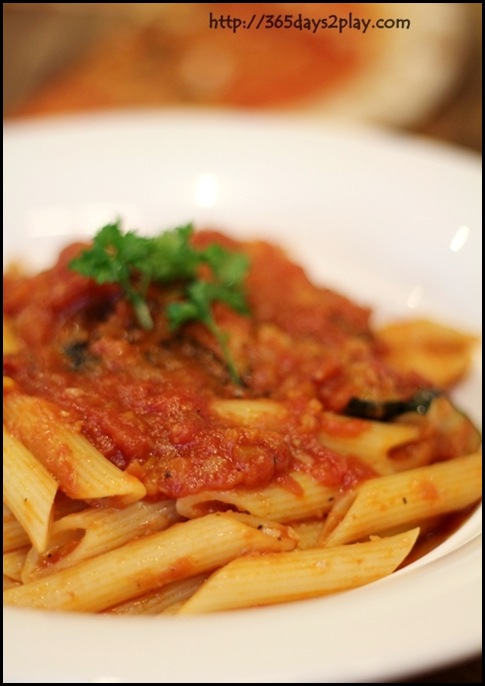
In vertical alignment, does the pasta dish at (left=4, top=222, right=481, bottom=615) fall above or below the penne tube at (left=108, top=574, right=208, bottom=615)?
above

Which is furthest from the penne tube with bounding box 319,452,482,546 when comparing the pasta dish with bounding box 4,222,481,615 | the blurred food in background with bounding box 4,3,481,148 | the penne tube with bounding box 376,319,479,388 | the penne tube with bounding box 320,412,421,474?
the blurred food in background with bounding box 4,3,481,148

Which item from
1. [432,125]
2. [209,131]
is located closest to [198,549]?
[209,131]

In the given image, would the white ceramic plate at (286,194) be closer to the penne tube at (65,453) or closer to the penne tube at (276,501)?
the penne tube at (276,501)

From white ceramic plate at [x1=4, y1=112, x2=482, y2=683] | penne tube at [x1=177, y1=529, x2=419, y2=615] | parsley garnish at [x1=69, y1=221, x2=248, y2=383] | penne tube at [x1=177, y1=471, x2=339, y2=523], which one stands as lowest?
penne tube at [x1=177, y1=529, x2=419, y2=615]

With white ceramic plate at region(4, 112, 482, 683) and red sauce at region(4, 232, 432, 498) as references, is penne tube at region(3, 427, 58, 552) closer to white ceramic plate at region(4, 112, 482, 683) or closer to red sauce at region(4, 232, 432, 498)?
red sauce at region(4, 232, 432, 498)

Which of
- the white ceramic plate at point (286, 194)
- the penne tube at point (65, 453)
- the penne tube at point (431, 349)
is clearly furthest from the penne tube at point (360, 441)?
the penne tube at point (65, 453)
